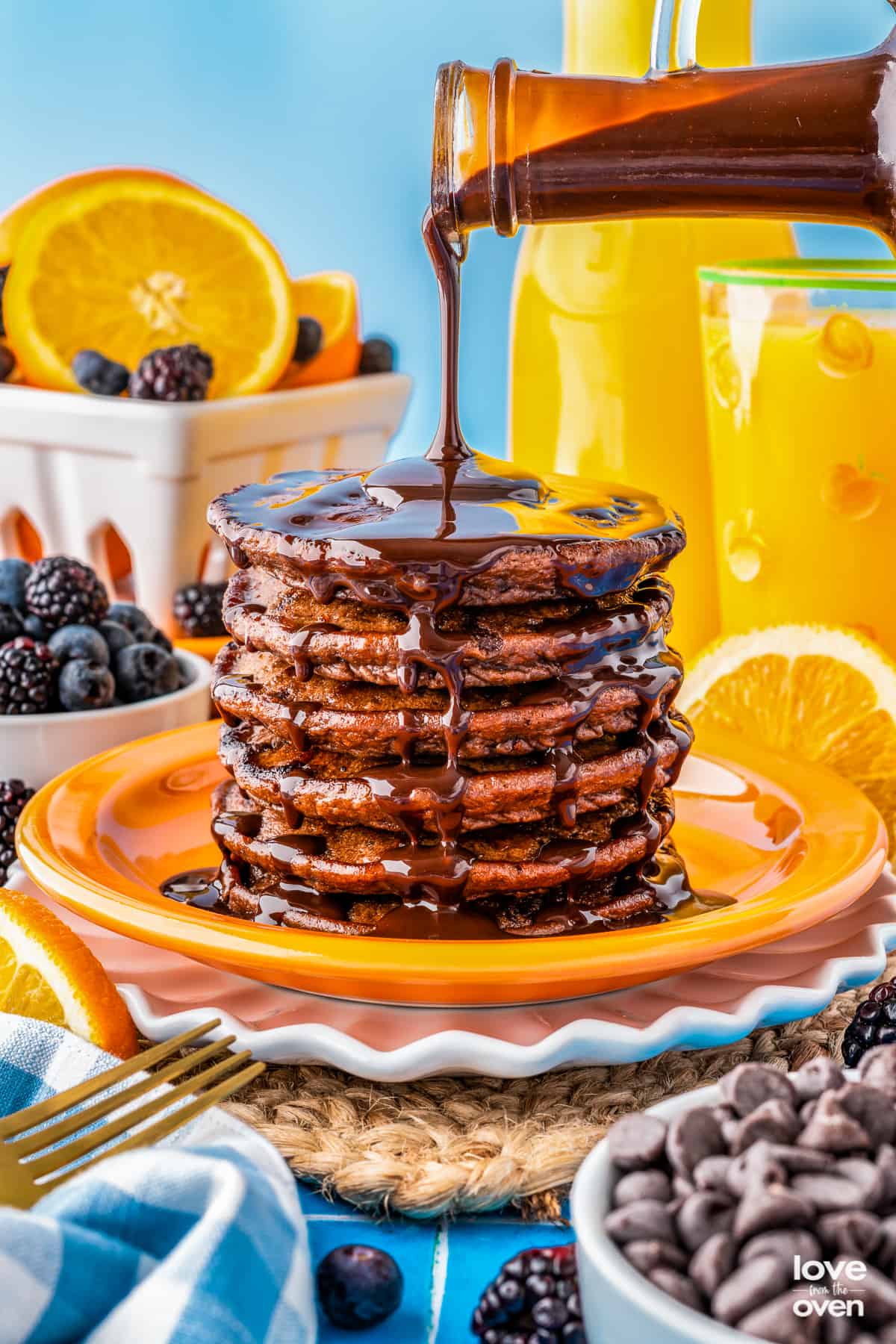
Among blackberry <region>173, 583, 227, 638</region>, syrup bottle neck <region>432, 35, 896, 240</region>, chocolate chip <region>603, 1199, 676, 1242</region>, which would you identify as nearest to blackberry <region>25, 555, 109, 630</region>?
blackberry <region>173, 583, 227, 638</region>

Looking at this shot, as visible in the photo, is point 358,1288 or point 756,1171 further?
point 358,1288

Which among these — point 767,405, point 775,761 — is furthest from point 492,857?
point 767,405

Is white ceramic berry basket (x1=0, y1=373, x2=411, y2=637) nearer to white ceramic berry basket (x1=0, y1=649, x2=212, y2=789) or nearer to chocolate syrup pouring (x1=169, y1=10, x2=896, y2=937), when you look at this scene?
white ceramic berry basket (x1=0, y1=649, x2=212, y2=789)

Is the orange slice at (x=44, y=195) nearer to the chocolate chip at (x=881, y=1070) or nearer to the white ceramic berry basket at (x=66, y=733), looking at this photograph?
the white ceramic berry basket at (x=66, y=733)

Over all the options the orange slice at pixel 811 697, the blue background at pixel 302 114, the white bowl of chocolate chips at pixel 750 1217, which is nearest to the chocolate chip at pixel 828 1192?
the white bowl of chocolate chips at pixel 750 1217

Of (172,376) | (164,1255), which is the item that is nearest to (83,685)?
(172,376)

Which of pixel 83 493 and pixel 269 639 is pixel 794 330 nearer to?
pixel 269 639

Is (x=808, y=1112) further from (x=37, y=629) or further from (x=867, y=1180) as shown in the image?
(x=37, y=629)
